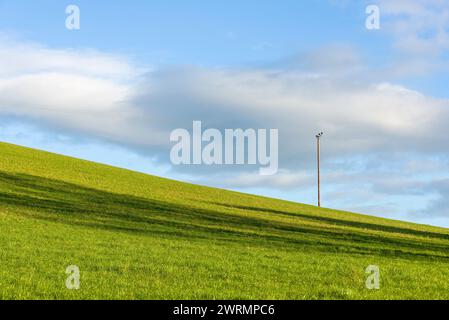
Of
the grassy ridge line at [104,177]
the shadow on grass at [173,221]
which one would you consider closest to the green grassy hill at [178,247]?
the shadow on grass at [173,221]

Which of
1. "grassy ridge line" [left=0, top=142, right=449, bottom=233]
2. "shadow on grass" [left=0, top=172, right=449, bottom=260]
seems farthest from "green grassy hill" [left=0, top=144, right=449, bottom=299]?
"grassy ridge line" [left=0, top=142, right=449, bottom=233]

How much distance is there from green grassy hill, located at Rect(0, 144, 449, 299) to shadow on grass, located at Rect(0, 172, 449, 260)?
4.3 inches

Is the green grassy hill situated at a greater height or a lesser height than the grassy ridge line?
lesser

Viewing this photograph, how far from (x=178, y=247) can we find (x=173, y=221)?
535 inches

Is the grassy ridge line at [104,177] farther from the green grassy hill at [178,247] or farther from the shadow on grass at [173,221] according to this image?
the shadow on grass at [173,221]

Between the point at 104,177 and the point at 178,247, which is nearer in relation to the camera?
the point at 178,247

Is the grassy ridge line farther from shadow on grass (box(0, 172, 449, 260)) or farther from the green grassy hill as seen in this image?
shadow on grass (box(0, 172, 449, 260))

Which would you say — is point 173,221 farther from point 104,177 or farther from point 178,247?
point 104,177

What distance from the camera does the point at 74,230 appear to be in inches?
1414

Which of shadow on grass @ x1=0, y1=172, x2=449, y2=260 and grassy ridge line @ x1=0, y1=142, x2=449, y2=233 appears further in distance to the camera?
grassy ridge line @ x1=0, y1=142, x2=449, y2=233

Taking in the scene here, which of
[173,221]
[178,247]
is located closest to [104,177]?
[173,221]

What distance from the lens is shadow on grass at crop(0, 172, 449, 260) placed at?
38.3 m

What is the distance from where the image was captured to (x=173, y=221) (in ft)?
147
